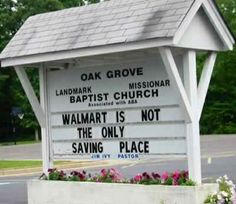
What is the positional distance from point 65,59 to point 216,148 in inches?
915

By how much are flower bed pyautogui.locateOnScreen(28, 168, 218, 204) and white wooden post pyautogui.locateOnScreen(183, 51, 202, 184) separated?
0.19m

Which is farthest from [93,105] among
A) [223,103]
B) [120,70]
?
[223,103]

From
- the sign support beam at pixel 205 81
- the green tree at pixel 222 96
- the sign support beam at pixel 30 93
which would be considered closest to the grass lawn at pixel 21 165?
the sign support beam at pixel 30 93

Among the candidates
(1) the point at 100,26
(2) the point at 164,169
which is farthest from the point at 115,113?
(2) the point at 164,169

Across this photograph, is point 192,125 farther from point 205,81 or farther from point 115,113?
point 115,113

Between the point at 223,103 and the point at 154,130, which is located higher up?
the point at 223,103

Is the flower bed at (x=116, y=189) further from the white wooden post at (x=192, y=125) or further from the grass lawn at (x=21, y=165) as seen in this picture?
Answer: the grass lawn at (x=21, y=165)

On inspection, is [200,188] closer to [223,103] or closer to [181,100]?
[181,100]

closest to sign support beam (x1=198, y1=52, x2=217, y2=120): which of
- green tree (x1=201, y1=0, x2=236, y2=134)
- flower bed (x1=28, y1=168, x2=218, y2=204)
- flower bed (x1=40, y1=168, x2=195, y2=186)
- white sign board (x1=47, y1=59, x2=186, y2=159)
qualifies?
white sign board (x1=47, y1=59, x2=186, y2=159)

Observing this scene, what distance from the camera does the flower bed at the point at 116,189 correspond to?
27.5 ft

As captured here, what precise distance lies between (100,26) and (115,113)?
1284mm

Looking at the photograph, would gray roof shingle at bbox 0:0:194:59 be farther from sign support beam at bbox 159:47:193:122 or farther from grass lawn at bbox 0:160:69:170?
grass lawn at bbox 0:160:69:170

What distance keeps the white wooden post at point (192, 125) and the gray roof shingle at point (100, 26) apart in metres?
0.62

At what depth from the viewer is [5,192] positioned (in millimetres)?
15578
